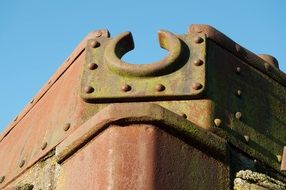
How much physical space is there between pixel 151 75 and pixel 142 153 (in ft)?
1.25

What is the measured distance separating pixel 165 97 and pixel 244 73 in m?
0.42

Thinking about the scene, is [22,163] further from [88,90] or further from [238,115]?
[238,115]

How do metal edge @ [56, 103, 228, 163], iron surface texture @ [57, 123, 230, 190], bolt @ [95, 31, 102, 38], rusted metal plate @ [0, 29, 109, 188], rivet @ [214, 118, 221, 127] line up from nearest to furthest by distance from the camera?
iron surface texture @ [57, 123, 230, 190], metal edge @ [56, 103, 228, 163], rivet @ [214, 118, 221, 127], rusted metal plate @ [0, 29, 109, 188], bolt @ [95, 31, 102, 38]

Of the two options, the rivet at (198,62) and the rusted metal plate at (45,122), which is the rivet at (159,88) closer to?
the rivet at (198,62)

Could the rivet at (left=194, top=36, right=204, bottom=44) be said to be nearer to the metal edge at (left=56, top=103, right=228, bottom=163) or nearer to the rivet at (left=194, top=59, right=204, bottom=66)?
the rivet at (left=194, top=59, right=204, bottom=66)

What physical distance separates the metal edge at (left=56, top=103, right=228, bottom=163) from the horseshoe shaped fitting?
0.69 feet

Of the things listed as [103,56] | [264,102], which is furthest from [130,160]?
[264,102]

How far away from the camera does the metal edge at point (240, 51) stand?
3174 mm

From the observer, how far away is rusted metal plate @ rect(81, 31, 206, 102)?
2.95 metres

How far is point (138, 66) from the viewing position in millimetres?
2988

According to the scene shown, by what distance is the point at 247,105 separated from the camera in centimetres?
312

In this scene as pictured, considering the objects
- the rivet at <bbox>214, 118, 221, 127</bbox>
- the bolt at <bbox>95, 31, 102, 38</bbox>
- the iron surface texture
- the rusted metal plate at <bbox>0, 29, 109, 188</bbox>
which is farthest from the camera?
the bolt at <bbox>95, 31, 102, 38</bbox>

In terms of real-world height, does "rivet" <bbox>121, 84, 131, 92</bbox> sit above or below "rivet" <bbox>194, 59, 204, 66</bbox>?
below

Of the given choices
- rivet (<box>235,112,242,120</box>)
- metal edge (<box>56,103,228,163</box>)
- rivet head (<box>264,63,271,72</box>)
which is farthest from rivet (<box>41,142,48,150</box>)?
rivet head (<box>264,63,271,72</box>)
